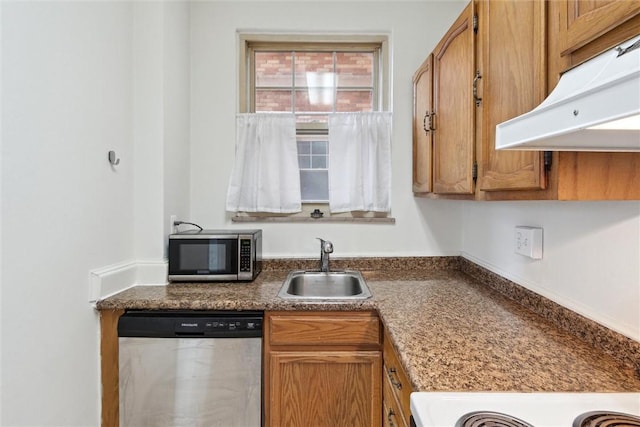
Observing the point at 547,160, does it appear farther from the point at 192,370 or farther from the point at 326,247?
the point at 192,370

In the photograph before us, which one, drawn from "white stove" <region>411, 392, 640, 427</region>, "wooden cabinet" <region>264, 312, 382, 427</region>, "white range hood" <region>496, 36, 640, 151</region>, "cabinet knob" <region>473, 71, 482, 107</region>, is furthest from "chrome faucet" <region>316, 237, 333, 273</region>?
"white range hood" <region>496, 36, 640, 151</region>

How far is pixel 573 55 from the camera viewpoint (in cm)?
85

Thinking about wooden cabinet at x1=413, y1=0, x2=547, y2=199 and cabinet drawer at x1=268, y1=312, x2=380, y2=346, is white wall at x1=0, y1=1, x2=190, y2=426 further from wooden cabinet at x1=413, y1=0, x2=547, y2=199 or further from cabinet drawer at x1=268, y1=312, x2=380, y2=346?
wooden cabinet at x1=413, y1=0, x2=547, y2=199

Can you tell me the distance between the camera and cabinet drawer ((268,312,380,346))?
1.57 m

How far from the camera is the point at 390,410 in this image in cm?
133

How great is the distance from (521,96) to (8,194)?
4.94 feet

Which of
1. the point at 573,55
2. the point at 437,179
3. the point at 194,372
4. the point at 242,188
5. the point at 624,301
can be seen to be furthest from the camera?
the point at 242,188

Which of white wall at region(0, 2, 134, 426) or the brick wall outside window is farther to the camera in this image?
the brick wall outside window

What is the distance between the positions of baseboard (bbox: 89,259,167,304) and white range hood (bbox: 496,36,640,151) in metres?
1.55

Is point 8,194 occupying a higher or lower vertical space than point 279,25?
lower

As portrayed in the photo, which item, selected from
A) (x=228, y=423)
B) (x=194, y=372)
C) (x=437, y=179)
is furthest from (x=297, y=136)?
(x=228, y=423)

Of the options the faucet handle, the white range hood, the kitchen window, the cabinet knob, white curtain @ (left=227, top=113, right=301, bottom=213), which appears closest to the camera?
the white range hood

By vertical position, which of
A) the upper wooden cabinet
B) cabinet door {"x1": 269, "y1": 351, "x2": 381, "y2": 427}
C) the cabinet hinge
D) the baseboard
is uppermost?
the upper wooden cabinet

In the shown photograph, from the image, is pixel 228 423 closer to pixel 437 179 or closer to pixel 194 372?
pixel 194 372
